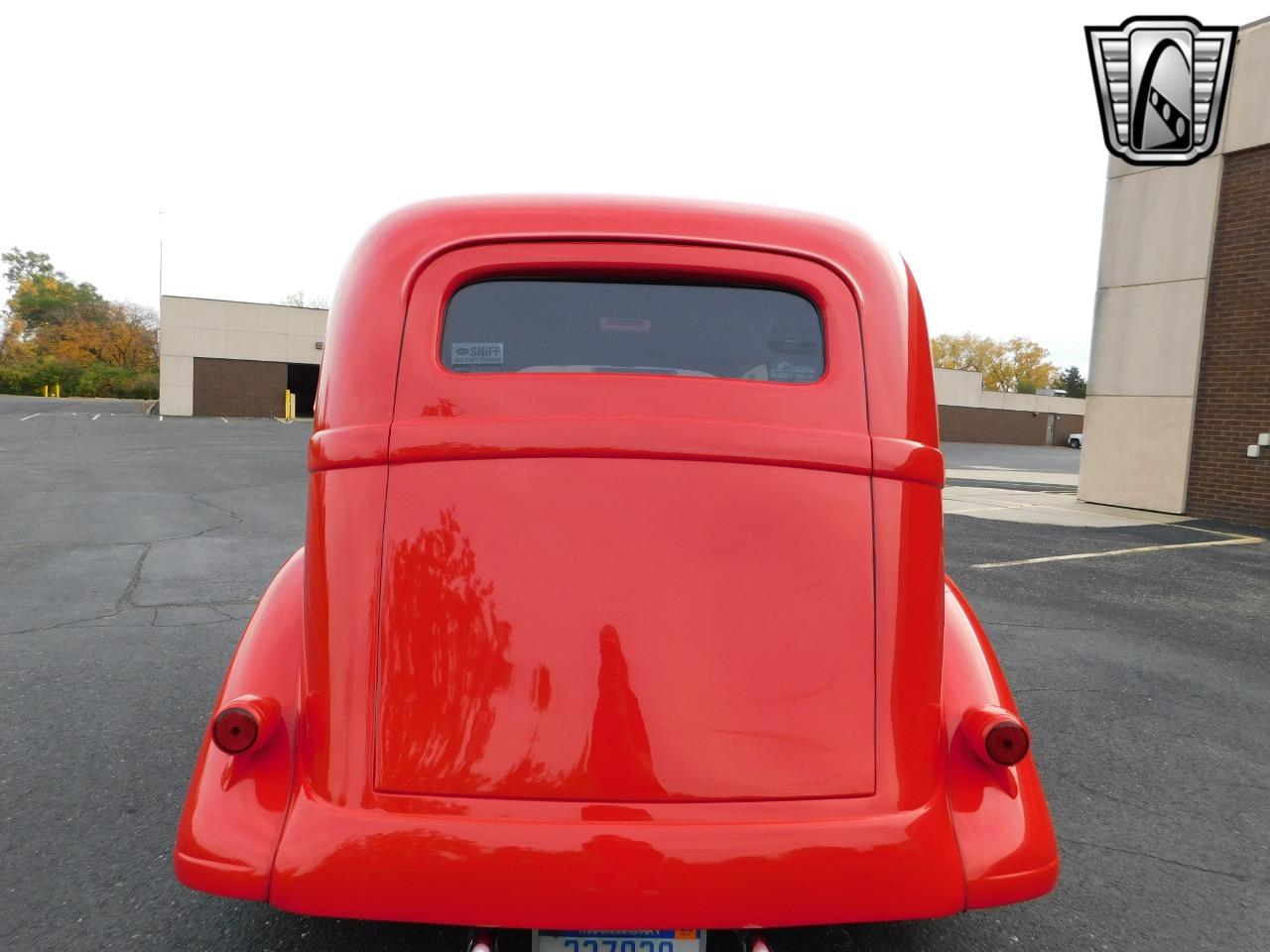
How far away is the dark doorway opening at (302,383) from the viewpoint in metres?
37.8

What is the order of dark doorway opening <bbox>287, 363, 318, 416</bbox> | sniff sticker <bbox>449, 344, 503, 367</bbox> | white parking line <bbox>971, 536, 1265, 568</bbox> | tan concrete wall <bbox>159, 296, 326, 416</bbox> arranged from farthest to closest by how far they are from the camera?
dark doorway opening <bbox>287, 363, 318, 416</bbox>
tan concrete wall <bbox>159, 296, 326, 416</bbox>
white parking line <bbox>971, 536, 1265, 568</bbox>
sniff sticker <bbox>449, 344, 503, 367</bbox>

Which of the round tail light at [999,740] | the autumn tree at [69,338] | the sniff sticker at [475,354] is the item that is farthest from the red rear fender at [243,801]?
the autumn tree at [69,338]

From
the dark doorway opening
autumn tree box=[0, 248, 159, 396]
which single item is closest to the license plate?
the dark doorway opening

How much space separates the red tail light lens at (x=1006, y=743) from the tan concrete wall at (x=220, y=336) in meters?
36.6

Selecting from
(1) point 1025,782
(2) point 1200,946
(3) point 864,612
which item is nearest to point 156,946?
(3) point 864,612

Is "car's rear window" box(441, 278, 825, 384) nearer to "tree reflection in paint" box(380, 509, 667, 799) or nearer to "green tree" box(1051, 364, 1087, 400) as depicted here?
"tree reflection in paint" box(380, 509, 667, 799)

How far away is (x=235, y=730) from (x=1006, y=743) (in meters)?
1.70

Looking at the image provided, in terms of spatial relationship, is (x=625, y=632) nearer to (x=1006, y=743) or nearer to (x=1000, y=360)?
(x=1006, y=743)

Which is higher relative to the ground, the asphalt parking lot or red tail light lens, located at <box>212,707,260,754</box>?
red tail light lens, located at <box>212,707,260,754</box>

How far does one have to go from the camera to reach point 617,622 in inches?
68.6

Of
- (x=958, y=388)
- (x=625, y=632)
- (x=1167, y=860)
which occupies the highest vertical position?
(x=958, y=388)

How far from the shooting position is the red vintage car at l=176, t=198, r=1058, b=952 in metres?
1.64

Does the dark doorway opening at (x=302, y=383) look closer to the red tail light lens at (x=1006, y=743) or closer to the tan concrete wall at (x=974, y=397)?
the tan concrete wall at (x=974, y=397)

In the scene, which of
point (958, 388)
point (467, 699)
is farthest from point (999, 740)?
point (958, 388)
